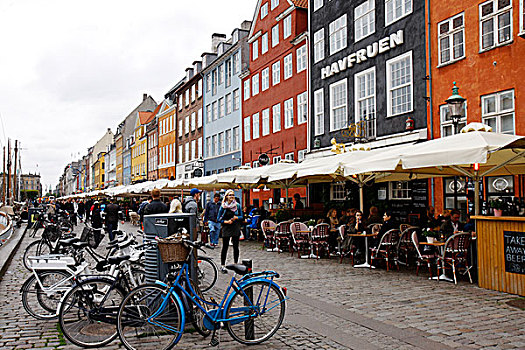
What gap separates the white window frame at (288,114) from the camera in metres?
30.7

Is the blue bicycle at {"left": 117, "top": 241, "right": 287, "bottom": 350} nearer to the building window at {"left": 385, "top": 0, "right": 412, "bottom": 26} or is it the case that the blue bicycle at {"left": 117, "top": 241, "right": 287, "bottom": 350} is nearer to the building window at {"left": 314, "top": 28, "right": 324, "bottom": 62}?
the building window at {"left": 385, "top": 0, "right": 412, "bottom": 26}

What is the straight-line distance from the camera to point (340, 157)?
556 inches

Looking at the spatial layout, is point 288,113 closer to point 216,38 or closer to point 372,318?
point 372,318

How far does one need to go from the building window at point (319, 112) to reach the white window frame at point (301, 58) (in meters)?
2.88

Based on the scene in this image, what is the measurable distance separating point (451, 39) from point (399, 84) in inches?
117

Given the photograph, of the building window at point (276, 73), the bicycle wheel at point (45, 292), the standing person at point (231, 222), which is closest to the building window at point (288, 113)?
the building window at point (276, 73)

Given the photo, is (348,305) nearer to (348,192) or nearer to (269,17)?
(348,192)

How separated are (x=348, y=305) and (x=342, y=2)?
19609mm

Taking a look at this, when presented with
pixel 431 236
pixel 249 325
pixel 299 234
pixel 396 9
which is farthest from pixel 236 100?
pixel 249 325

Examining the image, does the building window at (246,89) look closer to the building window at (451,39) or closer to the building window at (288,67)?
the building window at (288,67)

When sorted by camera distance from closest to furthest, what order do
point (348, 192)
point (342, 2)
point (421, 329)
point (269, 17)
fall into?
point (421, 329) → point (348, 192) → point (342, 2) → point (269, 17)

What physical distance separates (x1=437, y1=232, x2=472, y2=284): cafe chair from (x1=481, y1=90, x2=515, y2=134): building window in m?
7.16

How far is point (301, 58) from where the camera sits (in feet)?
96.5

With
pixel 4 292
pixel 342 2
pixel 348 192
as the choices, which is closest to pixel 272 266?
pixel 4 292
